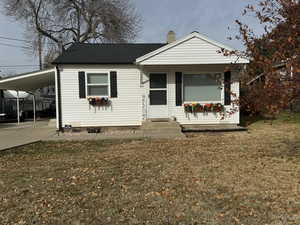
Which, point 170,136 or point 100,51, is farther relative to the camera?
point 100,51

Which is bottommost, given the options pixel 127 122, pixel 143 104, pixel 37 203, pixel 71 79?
pixel 37 203

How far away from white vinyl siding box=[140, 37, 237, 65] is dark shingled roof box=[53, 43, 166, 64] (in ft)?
4.89

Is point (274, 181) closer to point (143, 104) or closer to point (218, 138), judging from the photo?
point (218, 138)

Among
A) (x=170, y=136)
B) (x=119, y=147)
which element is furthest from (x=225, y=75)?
(x=119, y=147)

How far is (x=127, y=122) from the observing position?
10492 millimetres

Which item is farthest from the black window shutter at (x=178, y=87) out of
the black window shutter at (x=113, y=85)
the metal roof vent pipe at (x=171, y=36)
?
the metal roof vent pipe at (x=171, y=36)

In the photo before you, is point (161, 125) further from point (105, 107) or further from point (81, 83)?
point (81, 83)

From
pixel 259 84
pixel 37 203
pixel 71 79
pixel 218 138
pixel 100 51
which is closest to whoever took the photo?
pixel 37 203

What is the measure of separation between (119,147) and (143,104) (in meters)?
3.53

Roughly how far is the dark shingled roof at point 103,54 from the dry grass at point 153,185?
4.46 metres

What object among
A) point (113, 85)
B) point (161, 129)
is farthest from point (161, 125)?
point (113, 85)

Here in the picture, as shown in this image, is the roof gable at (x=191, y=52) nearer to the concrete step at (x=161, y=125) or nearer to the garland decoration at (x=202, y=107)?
the garland decoration at (x=202, y=107)

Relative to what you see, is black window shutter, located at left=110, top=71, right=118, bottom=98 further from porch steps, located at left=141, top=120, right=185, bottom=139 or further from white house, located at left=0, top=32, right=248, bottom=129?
porch steps, located at left=141, top=120, right=185, bottom=139

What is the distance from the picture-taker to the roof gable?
9.53 m
